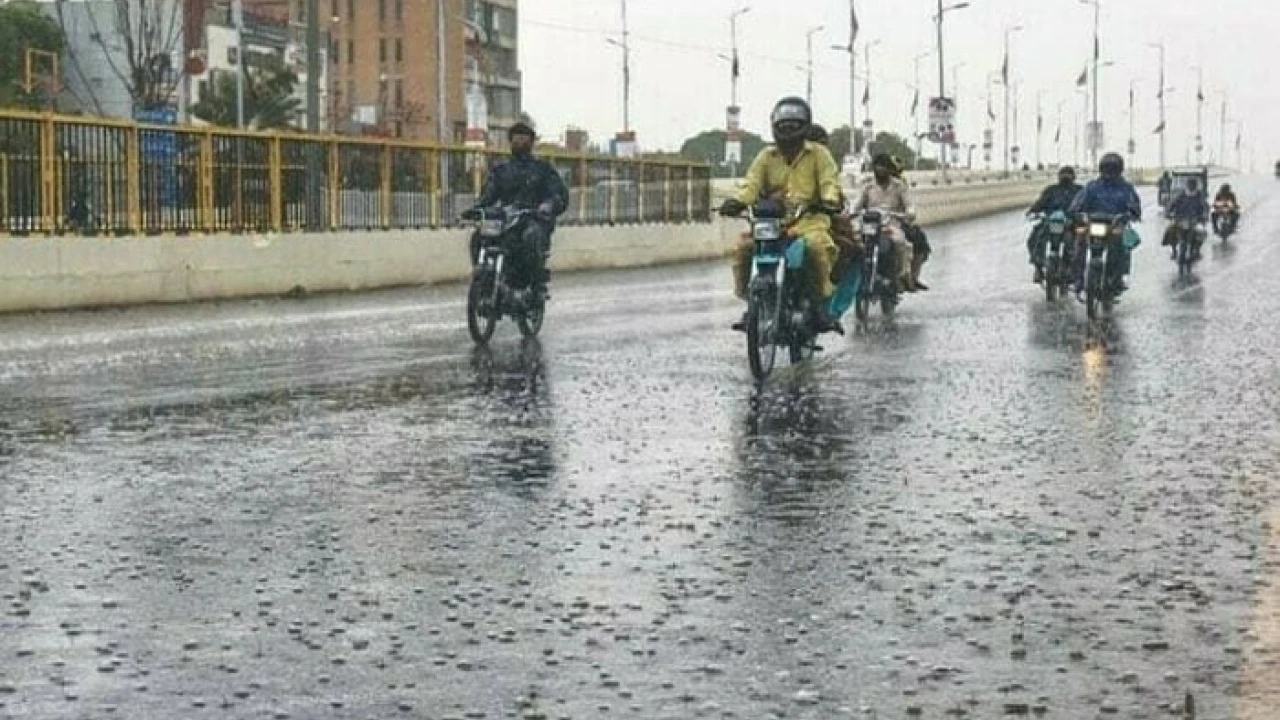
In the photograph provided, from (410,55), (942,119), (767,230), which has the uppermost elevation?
(410,55)

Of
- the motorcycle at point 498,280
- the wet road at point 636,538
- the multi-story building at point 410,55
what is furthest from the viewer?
the multi-story building at point 410,55

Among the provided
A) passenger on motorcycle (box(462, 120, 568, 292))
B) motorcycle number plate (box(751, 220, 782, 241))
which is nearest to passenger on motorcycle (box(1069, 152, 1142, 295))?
passenger on motorcycle (box(462, 120, 568, 292))

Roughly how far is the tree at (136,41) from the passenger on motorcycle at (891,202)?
5079 centimetres

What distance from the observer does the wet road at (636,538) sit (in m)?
5.23

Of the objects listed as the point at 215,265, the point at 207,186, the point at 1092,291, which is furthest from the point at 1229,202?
the point at 215,265

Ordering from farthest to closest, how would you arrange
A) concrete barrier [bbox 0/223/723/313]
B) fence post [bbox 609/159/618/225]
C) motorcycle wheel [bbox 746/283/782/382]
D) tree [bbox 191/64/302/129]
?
1. tree [bbox 191/64/302/129]
2. fence post [bbox 609/159/618/225]
3. concrete barrier [bbox 0/223/723/313]
4. motorcycle wheel [bbox 746/283/782/382]

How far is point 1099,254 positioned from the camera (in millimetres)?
22547

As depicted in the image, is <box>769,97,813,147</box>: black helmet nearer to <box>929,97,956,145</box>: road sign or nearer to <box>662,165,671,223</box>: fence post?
<box>662,165,671,223</box>: fence post

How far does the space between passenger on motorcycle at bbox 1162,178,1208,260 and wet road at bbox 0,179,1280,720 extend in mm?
22035

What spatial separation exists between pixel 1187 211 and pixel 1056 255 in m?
12.3

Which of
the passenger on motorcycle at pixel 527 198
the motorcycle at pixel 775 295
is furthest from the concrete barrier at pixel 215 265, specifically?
the motorcycle at pixel 775 295

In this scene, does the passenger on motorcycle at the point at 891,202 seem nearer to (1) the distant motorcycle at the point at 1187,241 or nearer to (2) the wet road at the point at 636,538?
(2) the wet road at the point at 636,538

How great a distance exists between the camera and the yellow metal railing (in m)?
23.0

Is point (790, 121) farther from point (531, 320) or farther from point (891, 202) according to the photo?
point (891, 202)
